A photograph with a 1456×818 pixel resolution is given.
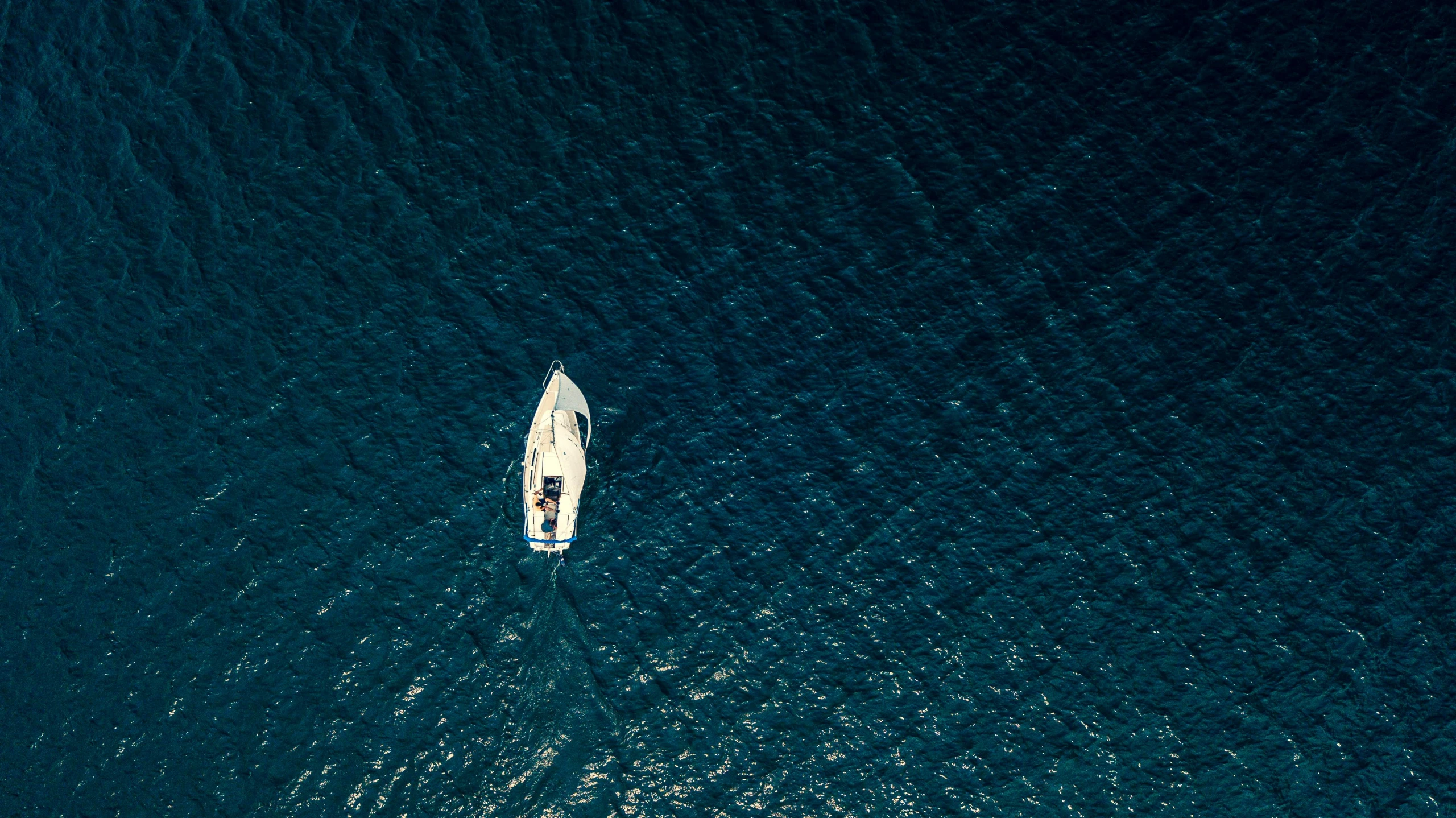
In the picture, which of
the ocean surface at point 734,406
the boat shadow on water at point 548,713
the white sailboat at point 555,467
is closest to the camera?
the boat shadow on water at point 548,713

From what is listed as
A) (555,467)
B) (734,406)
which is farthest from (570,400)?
(734,406)

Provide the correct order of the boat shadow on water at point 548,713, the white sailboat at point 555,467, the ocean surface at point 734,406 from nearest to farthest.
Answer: the boat shadow on water at point 548,713 → the ocean surface at point 734,406 → the white sailboat at point 555,467

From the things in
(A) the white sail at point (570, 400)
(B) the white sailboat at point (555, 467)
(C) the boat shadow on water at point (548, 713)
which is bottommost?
(C) the boat shadow on water at point (548, 713)

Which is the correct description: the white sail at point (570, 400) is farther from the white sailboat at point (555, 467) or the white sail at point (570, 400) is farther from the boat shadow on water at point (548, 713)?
the boat shadow on water at point (548, 713)

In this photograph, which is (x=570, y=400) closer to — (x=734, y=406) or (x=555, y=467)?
(x=555, y=467)

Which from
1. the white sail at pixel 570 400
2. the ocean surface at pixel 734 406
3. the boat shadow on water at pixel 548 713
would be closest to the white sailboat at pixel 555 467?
the white sail at pixel 570 400

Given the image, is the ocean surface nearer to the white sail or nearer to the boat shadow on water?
the boat shadow on water
